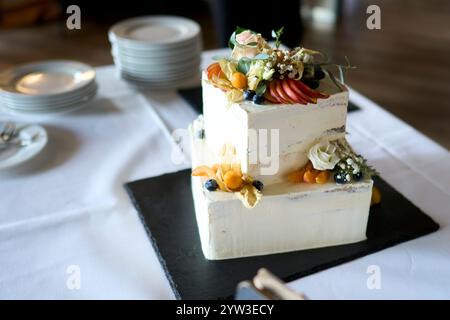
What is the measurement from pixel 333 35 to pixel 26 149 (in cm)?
319

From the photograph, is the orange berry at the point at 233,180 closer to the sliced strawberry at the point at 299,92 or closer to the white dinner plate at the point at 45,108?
the sliced strawberry at the point at 299,92

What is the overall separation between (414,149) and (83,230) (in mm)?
743

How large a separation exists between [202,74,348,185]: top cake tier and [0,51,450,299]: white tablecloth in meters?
0.20

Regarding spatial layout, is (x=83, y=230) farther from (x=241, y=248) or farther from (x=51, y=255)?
(x=241, y=248)

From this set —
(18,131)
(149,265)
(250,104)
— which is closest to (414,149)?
(250,104)

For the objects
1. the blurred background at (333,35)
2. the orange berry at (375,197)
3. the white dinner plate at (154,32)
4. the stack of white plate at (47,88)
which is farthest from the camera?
the blurred background at (333,35)

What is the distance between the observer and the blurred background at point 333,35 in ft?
7.73

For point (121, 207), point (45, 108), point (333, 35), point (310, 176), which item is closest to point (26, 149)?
point (45, 108)

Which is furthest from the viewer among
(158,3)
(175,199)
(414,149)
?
(158,3)

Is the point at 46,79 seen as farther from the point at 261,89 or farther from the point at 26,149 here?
the point at 261,89

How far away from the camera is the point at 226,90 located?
0.83 metres

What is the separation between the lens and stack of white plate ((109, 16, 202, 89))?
143cm

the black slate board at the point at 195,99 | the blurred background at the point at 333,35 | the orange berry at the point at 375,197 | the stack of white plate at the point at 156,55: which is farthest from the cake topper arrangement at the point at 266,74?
the blurred background at the point at 333,35

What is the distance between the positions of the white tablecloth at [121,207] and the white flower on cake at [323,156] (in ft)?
0.55
